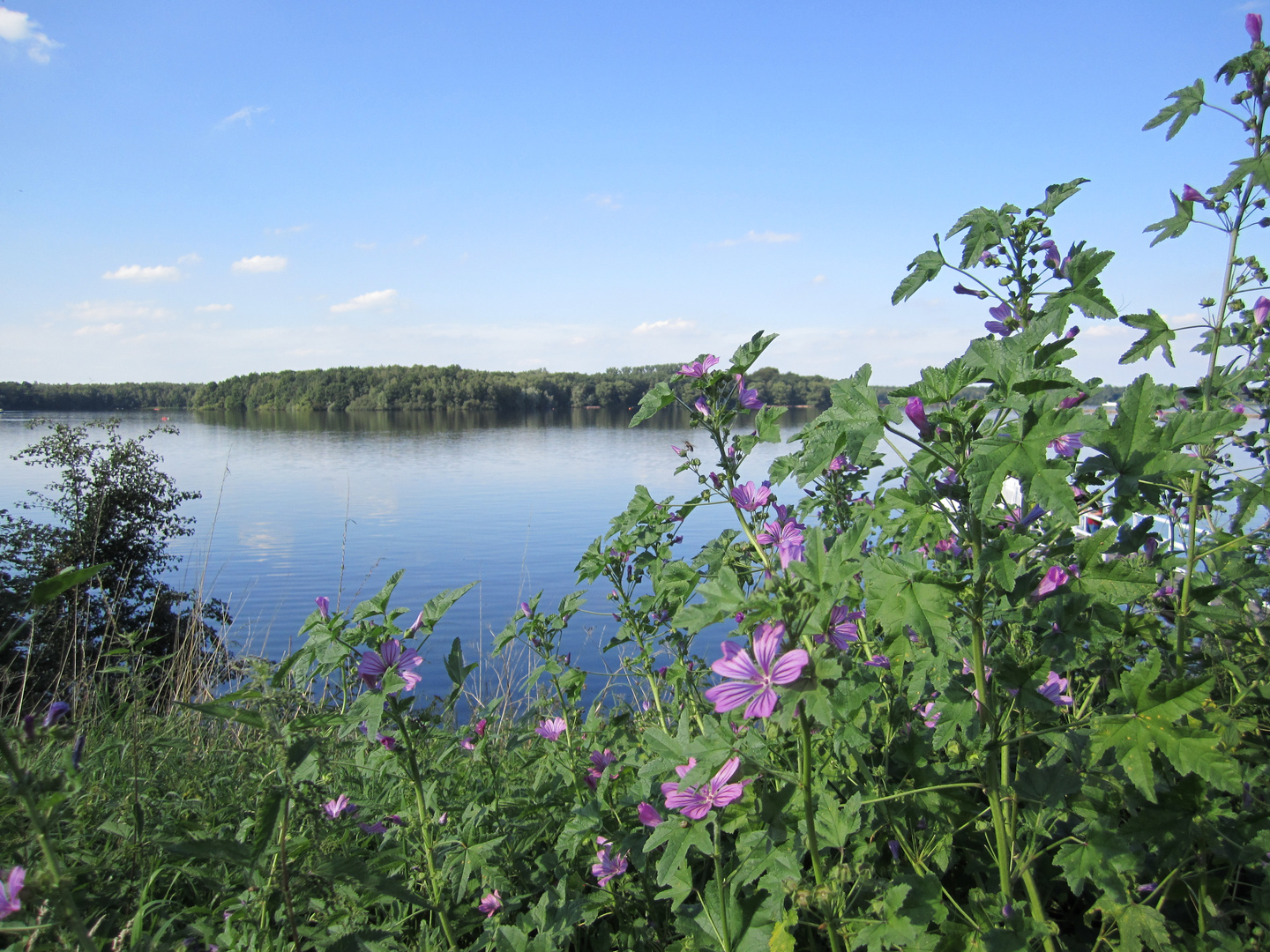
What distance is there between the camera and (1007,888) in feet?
3.67

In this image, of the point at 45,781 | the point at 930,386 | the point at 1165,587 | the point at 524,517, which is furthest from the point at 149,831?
the point at 524,517

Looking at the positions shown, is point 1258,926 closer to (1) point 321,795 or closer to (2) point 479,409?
(1) point 321,795

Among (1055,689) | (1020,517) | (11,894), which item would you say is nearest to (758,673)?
(1020,517)

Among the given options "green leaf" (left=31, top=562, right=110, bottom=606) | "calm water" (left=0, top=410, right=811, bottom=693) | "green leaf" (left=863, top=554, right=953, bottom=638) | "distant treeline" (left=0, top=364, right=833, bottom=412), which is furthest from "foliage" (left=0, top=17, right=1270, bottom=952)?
"distant treeline" (left=0, top=364, right=833, bottom=412)

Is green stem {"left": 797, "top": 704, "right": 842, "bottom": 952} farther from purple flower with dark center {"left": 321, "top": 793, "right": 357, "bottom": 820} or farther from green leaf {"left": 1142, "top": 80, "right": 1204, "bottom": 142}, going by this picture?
green leaf {"left": 1142, "top": 80, "right": 1204, "bottom": 142}

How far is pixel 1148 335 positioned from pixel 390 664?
199 cm

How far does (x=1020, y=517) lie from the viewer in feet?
4.05

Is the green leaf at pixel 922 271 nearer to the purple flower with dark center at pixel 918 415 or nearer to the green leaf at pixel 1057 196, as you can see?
the green leaf at pixel 1057 196

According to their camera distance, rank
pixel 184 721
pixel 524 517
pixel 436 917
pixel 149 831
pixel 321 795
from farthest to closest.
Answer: pixel 524 517 → pixel 184 721 → pixel 149 831 → pixel 436 917 → pixel 321 795

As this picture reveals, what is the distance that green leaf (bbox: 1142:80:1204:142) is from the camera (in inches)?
71.9

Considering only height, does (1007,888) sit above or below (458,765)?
above

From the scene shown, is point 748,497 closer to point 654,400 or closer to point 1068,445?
point 654,400

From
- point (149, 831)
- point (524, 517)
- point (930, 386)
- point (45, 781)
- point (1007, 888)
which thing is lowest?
point (524, 517)

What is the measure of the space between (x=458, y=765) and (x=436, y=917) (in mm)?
603
